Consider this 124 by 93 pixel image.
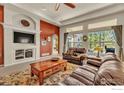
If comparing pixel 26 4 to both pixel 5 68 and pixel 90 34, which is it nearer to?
pixel 5 68

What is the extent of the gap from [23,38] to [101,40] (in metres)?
1.39

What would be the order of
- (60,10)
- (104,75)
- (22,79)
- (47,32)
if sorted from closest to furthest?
(104,75) < (22,79) < (60,10) < (47,32)

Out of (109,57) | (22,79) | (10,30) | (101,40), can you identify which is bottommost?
(22,79)

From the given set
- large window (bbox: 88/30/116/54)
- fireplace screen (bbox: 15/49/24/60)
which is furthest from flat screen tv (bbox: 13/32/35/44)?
large window (bbox: 88/30/116/54)

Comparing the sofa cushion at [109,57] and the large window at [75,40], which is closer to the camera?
the sofa cushion at [109,57]

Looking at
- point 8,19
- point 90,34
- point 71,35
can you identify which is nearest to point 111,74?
point 90,34

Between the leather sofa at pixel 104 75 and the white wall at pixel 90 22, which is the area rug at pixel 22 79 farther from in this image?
the white wall at pixel 90 22

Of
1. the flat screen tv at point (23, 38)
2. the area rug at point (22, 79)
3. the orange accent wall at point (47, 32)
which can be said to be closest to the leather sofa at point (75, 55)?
the orange accent wall at point (47, 32)

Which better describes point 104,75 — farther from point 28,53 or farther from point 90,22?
point 28,53

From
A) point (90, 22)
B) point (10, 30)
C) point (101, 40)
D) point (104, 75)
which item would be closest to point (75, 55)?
point (101, 40)

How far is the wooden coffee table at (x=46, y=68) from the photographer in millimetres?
1793

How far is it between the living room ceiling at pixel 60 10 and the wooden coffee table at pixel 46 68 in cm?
85

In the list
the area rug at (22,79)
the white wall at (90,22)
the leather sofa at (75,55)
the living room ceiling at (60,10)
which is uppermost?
the living room ceiling at (60,10)

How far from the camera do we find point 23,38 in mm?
1739
